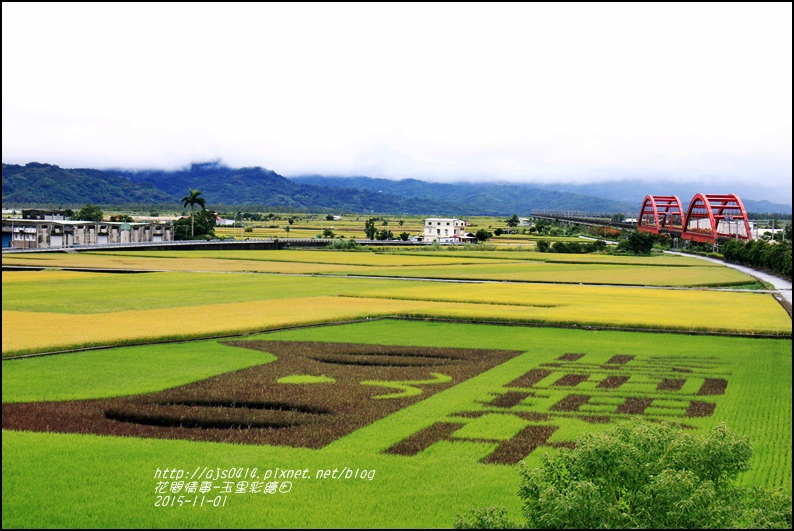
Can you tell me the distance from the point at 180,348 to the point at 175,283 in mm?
29080

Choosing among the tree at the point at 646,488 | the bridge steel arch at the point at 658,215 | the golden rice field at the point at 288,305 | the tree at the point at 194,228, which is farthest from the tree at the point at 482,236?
the tree at the point at 646,488

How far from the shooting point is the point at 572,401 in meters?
23.8

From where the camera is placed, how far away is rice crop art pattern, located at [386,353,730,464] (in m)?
19.4

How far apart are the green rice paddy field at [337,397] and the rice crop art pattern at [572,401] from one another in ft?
0.33

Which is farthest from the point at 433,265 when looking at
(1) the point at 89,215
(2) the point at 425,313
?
(1) the point at 89,215

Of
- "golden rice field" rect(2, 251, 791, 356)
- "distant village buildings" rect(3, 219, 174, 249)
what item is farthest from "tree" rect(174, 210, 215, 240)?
"golden rice field" rect(2, 251, 791, 356)

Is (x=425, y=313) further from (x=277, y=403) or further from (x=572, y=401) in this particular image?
(x=277, y=403)

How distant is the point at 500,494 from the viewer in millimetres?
15906

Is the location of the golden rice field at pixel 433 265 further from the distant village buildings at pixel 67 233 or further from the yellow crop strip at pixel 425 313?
the distant village buildings at pixel 67 233

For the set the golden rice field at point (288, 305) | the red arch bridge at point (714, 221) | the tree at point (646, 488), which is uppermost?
the red arch bridge at point (714, 221)

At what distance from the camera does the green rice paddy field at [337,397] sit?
1554cm

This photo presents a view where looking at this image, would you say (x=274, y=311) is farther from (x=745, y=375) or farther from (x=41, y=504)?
(x=41, y=504)

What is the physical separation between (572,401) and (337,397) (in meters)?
7.42

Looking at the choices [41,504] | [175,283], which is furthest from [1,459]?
[175,283]
